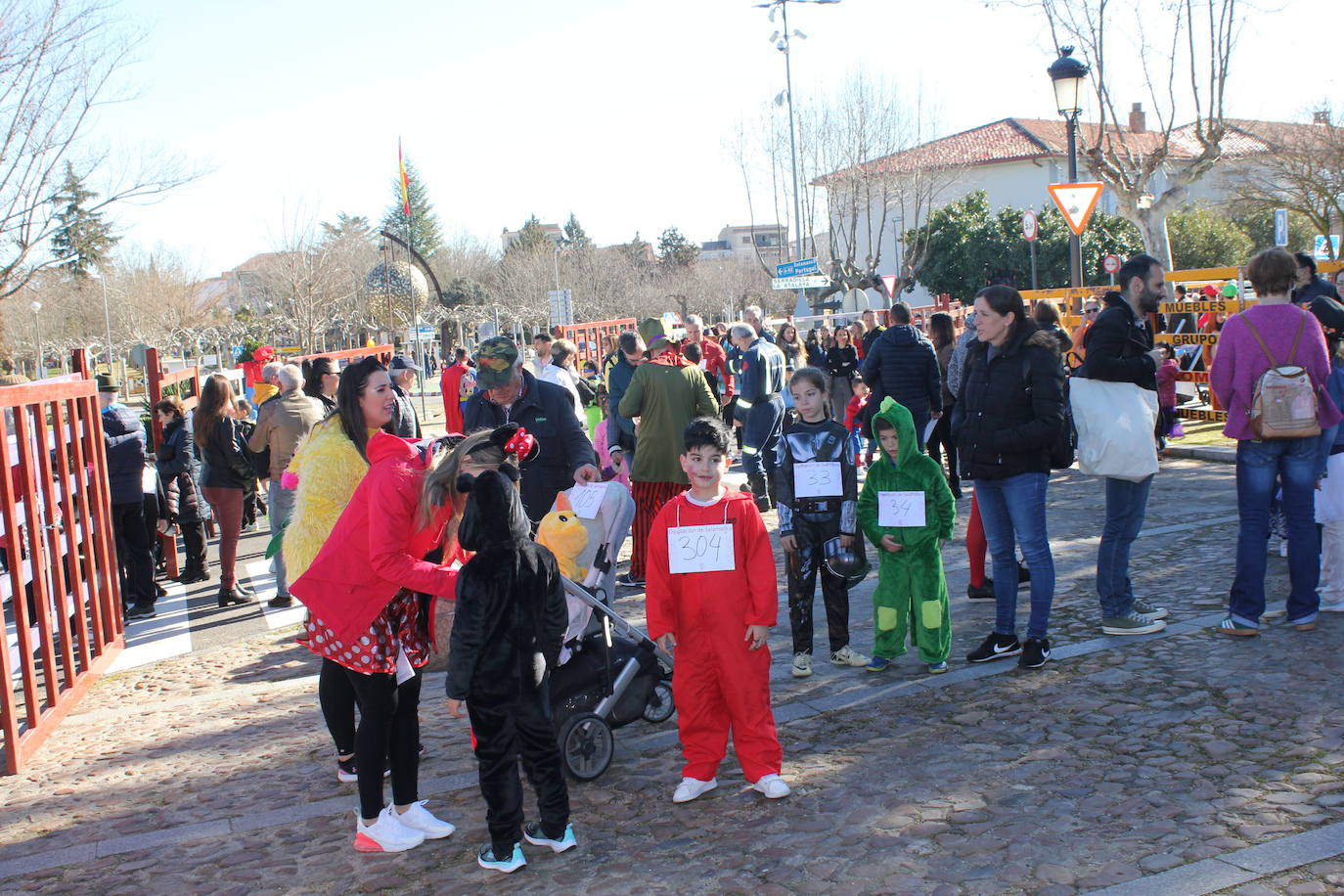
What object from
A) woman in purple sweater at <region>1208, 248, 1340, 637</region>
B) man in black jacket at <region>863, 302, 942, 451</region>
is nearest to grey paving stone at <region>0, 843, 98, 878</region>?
woman in purple sweater at <region>1208, 248, 1340, 637</region>

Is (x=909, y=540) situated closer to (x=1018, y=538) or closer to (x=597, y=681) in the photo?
(x=1018, y=538)

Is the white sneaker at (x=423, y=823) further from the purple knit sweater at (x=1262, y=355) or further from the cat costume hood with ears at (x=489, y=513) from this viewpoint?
the purple knit sweater at (x=1262, y=355)

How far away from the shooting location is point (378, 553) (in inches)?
146

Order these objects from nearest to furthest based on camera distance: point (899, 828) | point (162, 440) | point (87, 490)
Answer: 1. point (899, 828)
2. point (87, 490)
3. point (162, 440)

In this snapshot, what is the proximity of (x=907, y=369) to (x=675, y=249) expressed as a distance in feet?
257

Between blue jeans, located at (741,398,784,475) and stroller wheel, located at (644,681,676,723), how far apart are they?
4740 millimetres

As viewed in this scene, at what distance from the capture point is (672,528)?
14.1 feet

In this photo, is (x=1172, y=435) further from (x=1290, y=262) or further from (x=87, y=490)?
(x=87, y=490)

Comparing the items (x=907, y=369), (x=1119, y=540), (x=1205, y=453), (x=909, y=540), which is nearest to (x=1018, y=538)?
(x=909, y=540)

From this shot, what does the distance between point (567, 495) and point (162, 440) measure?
608 cm

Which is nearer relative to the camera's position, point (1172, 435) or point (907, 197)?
point (1172, 435)

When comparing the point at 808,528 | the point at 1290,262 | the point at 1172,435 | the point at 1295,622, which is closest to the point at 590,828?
the point at 808,528

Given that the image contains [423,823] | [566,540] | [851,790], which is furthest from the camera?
[566,540]

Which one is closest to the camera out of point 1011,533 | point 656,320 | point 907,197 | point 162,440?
point 1011,533
